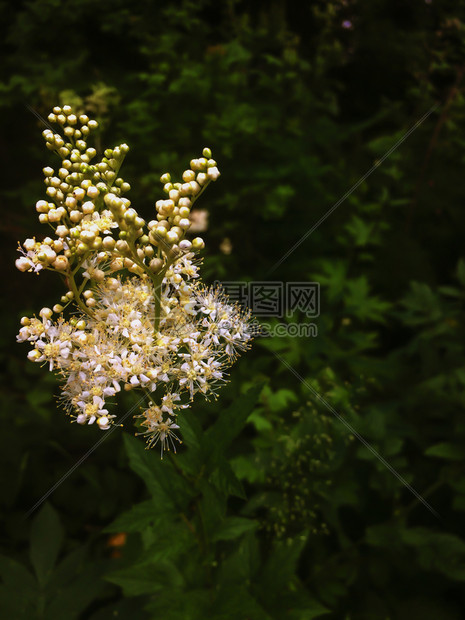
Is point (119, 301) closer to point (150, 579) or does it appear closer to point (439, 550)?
point (150, 579)

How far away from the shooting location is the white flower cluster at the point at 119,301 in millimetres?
1226

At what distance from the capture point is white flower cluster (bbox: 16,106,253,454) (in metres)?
1.23

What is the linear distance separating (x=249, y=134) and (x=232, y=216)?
54 cm

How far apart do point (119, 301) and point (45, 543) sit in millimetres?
1343

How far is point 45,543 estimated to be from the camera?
6.86 feet

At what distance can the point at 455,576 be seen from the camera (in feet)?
6.14

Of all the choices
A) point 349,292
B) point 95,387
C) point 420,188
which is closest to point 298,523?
point 95,387

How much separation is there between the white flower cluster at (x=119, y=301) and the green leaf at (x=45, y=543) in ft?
3.50

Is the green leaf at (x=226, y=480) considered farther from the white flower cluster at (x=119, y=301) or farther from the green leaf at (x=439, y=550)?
the green leaf at (x=439, y=550)

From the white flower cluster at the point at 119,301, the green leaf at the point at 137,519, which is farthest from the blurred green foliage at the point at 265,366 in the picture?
the white flower cluster at the point at 119,301

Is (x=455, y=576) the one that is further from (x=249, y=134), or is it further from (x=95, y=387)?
(x=249, y=134)

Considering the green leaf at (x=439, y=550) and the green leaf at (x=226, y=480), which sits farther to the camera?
the green leaf at (x=439, y=550)

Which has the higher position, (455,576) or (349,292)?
(349,292)

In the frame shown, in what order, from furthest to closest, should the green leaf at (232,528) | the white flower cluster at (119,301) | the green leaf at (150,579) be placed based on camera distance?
the green leaf at (150,579)
the green leaf at (232,528)
the white flower cluster at (119,301)
